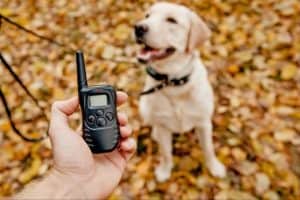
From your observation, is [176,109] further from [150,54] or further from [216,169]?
[216,169]

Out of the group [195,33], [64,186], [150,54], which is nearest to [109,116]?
[64,186]

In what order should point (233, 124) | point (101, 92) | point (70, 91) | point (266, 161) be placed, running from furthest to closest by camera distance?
point (70, 91)
point (233, 124)
point (266, 161)
point (101, 92)

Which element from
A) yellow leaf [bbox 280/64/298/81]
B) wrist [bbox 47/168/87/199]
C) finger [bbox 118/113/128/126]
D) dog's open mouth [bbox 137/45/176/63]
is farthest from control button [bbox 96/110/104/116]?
yellow leaf [bbox 280/64/298/81]

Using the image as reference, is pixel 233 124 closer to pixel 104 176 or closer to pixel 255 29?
pixel 255 29

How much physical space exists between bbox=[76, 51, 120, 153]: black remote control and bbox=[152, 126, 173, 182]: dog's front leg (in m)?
1.11

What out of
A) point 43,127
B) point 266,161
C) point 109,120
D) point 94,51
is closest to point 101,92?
point 109,120

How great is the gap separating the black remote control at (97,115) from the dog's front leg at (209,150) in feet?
3.81

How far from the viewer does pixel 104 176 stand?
5.16ft

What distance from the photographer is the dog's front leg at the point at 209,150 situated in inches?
103

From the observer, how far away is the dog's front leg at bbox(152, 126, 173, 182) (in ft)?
8.66

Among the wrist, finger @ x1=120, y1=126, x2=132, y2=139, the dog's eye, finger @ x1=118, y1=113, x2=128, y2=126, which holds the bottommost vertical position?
the wrist

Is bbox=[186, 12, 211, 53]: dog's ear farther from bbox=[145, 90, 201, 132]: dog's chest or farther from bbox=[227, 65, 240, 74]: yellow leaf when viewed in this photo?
bbox=[227, 65, 240, 74]: yellow leaf

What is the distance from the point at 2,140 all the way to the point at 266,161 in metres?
1.99

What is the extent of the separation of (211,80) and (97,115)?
2.02m
